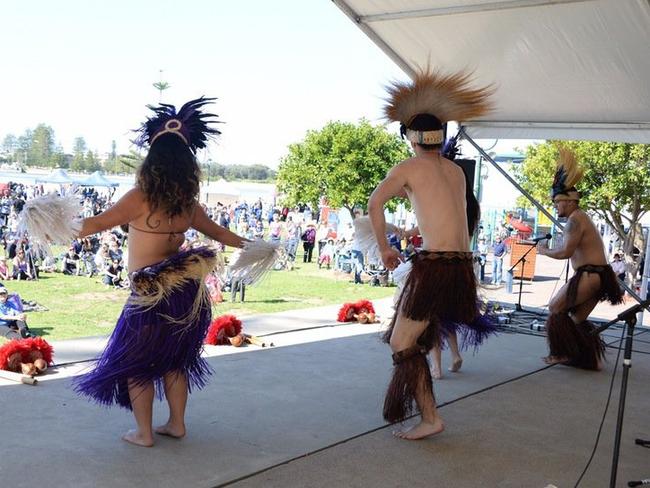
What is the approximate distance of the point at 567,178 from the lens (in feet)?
19.7

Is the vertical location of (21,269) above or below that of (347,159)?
below

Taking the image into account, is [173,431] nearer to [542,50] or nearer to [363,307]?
[363,307]

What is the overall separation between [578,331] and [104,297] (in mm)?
8408

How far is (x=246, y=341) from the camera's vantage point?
19.6 feet

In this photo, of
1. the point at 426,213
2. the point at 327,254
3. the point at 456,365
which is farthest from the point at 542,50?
the point at 327,254

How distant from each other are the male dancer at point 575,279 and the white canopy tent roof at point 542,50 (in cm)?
107

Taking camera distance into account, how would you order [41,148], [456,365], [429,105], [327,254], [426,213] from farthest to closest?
[41,148], [327,254], [456,365], [429,105], [426,213]

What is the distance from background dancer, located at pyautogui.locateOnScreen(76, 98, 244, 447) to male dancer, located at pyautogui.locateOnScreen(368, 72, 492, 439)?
3.18 feet

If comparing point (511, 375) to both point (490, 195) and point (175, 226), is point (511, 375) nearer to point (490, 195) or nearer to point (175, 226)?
point (175, 226)

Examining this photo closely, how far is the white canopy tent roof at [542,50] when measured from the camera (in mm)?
6047

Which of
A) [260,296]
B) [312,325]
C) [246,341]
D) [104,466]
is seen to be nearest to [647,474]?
[104,466]

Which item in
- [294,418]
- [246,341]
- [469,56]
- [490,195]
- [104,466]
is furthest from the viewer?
[490,195]

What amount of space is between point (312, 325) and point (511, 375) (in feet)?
7.78

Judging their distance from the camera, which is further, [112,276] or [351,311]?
[112,276]
